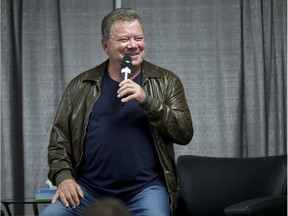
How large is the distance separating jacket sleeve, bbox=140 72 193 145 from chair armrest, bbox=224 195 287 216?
0.37 meters

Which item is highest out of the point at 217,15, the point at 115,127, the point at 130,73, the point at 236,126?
the point at 217,15

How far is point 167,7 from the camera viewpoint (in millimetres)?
4207

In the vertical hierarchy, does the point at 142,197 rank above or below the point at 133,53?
below

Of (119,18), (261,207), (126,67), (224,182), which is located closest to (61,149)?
(126,67)

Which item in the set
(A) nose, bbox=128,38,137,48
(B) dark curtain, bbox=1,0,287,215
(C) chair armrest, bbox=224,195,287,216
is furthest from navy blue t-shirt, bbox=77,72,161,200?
(B) dark curtain, bbox=1,0,287,215

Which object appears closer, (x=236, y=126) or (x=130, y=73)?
(x=130, y=73)

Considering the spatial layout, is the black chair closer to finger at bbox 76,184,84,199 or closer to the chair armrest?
the chair armrest

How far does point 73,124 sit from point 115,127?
184 millimetres

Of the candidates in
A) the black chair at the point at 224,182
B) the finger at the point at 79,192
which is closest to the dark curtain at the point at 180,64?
the black chair at the point at 224,182

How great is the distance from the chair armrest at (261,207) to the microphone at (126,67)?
0.70 meters

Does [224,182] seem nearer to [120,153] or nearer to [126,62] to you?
[120,153]

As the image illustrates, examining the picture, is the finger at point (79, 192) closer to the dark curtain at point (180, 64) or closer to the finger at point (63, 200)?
the finger at point (63, 200)

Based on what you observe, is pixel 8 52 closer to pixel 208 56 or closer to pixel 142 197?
pixel 208 56

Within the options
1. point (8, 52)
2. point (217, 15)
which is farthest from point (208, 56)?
point (8, 52)
